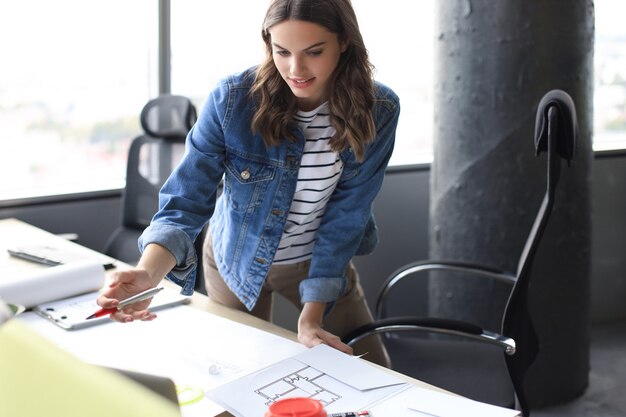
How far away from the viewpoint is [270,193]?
65.6 inches

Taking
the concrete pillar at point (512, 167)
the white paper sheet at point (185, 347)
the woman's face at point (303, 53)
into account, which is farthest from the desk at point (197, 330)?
the concrete pillar at point (512, 167)

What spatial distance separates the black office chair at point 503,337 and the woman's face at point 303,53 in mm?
567

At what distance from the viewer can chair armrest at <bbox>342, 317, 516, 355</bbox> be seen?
1.75m

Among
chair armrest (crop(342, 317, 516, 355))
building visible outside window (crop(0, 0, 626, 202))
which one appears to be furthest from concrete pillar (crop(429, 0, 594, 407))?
chair armrest (crop(342, 317, 516, 355))

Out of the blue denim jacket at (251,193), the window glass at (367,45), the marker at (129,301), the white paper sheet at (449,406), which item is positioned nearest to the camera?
the white paper sheet at (449,406)

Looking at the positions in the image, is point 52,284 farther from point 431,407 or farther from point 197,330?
point 431,407

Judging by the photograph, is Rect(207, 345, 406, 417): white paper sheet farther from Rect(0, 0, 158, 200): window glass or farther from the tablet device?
Rect(0, 0, 158, 200): window glass

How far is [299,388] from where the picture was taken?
124 cm

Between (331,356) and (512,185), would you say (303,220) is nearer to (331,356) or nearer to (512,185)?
(331,356)

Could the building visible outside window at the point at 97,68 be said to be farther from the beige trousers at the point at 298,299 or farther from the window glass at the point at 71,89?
the beige trousers at the point at 298,299

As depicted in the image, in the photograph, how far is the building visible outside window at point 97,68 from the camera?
3.05 metres

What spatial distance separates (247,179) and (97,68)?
6.08 ft

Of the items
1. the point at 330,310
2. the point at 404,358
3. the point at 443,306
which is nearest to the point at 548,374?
the point at 443,306

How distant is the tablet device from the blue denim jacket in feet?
0.33
